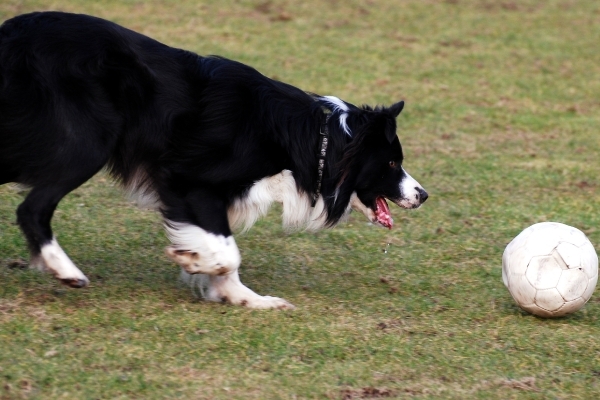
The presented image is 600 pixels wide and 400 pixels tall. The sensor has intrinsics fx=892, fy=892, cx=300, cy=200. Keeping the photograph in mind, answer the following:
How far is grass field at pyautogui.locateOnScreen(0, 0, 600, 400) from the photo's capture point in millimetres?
4070

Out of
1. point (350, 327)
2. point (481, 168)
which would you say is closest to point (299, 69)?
point (481, 168)

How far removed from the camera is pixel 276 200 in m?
5.23

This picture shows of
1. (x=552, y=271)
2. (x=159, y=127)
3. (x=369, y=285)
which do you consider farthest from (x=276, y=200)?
(x=552, y=271)

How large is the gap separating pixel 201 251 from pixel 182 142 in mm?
617

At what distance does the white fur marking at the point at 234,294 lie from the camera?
199 inches

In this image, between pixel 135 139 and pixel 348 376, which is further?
pixel 135 139

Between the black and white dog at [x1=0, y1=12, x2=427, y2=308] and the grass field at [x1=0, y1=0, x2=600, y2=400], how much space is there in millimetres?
402

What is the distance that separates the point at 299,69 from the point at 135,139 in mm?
7014

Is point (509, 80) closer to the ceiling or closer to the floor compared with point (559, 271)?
closer to the ceiling

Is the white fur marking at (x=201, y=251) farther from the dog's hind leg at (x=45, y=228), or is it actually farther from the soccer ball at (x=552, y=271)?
the soccer ball at (x=552, y=271)

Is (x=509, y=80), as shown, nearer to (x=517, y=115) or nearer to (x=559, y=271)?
(x=517, y=115)

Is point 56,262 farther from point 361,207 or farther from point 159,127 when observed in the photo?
point 361,207

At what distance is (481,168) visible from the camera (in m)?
8.68

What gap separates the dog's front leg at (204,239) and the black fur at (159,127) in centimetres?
1
